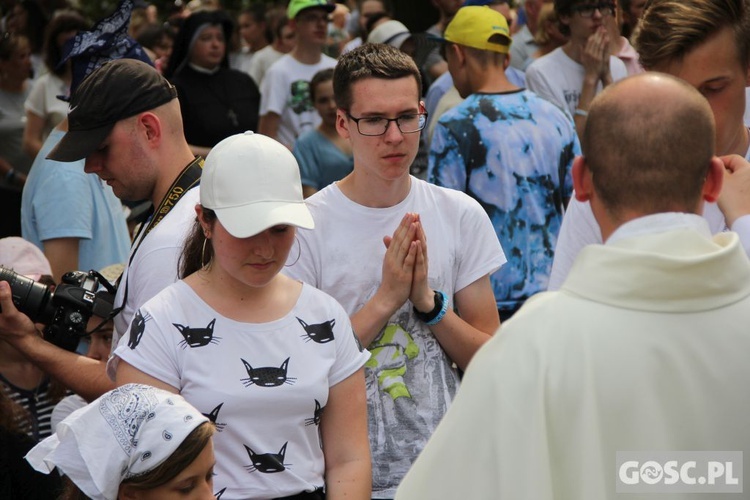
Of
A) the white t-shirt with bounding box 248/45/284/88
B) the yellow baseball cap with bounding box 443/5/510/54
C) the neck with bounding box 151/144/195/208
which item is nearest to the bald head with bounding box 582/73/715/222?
the neck with bounding box 151/144/195/208

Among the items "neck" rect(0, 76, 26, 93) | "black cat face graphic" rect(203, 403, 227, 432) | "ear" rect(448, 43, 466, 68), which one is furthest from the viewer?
"neck" rect(0, 76, 26, 93)

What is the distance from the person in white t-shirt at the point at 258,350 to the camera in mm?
3150

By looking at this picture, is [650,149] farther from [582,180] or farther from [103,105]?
[103,105]

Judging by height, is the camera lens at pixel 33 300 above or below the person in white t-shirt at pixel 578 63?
above

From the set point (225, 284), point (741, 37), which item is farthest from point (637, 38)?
point (225, 284)

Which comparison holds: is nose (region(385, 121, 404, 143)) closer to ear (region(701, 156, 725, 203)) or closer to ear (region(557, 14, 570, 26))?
ear (region(701, 156, 725, 203))

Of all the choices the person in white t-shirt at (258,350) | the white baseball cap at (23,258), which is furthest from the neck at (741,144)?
the white baseball cap at (23,258)

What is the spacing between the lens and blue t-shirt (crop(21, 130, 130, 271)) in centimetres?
519

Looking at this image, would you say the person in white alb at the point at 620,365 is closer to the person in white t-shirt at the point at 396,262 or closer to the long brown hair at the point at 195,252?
the long brown hair at the point at 195,252

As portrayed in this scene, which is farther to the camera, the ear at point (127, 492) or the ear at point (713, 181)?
the ear at point (127, 492)

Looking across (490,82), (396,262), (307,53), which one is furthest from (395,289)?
(307,53)

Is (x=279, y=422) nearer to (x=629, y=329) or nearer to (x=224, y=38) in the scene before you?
(x=629, y=329)

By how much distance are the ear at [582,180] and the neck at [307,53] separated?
23.7 ft

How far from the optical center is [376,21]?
Result: 11711 millimetres
